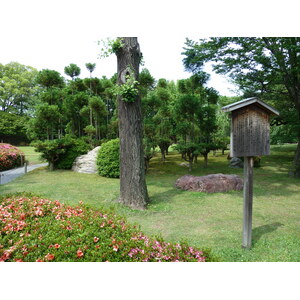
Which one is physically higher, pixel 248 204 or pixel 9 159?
pixel 9 159

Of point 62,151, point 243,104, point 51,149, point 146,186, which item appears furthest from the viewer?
point 62,151

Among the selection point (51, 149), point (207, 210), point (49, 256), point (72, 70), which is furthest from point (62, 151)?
point (49, 256)

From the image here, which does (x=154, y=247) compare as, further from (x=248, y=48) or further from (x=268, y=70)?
(x=268, y=70)

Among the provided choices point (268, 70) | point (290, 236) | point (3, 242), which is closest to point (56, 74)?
point (268, 70)

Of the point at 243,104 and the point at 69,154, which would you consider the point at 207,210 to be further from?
the point at 69,154

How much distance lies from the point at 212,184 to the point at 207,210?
2.23 meters

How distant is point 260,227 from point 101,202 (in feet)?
14.4

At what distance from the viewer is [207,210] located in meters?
6.45

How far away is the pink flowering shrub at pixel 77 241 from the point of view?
102 inches

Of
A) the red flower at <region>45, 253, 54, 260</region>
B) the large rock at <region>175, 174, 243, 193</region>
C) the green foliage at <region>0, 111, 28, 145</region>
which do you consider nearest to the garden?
the red flower at <region>45, 253, 54, 260</region>

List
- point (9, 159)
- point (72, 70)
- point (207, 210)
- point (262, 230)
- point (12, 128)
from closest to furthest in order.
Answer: point (262, 230)
point (207, 210)
point (9, 159)
point (72, 70)
point (12, 128)

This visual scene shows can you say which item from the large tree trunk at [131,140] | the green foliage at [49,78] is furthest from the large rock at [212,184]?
the green foliage at [49,78]

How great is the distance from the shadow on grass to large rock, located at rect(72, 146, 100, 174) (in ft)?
30.5

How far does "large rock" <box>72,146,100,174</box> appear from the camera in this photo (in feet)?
42.0
